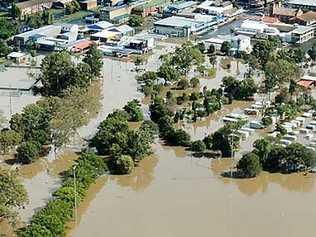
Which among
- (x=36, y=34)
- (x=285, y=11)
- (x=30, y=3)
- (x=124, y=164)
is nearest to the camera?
(x=124, y=164)

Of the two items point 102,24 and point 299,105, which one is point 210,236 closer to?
point 299,105

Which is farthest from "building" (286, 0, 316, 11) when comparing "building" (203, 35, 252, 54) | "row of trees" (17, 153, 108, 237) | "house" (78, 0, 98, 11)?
"row of trees" (17, 153, 108, 237)

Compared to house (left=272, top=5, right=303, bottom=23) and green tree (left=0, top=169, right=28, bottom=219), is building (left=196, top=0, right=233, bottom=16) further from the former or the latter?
green tree (left=0, top=169, right=28, bottom=219)

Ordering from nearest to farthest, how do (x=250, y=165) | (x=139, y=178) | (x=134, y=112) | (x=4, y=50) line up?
(x=250, y=165)
(x=139, y=178)
(x=134, y=112)
(x=4, y=50)

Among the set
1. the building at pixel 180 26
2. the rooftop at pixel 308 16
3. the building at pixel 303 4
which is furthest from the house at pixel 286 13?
the building at pixel 180 26

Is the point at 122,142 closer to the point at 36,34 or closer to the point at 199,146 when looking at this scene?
the point at 199,146

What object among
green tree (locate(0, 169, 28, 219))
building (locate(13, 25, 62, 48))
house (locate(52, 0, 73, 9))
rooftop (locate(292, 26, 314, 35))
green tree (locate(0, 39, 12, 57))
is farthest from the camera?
house (locate(52, 0, 73, 9))

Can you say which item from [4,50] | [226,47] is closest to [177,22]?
[226,47]
